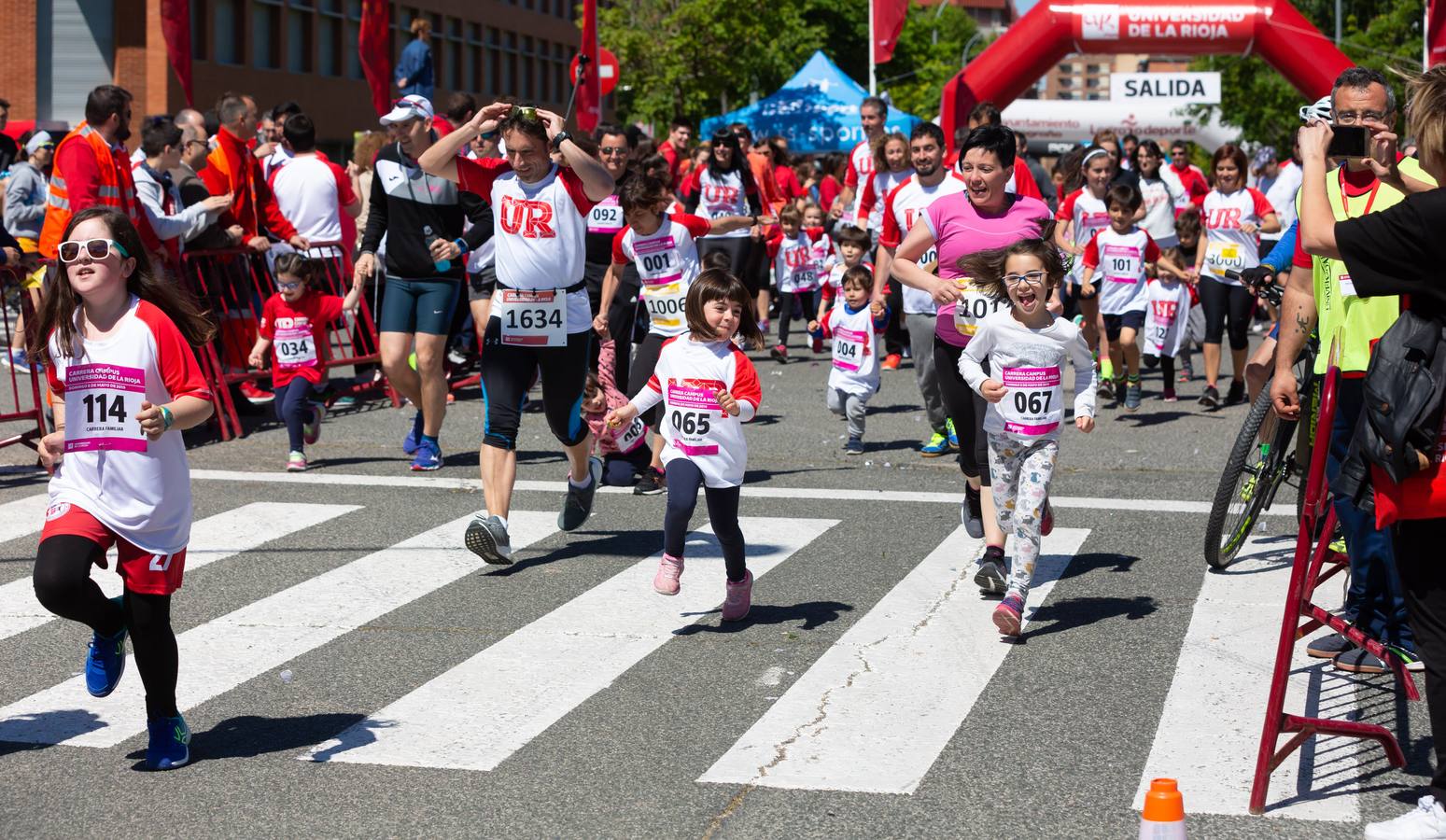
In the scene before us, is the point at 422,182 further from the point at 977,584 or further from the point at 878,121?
the point at 878,121

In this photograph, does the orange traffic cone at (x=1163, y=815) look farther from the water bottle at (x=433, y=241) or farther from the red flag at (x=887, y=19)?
the red flag at (x=887, y=19)

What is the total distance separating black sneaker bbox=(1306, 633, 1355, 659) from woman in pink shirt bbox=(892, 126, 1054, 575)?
1.39m

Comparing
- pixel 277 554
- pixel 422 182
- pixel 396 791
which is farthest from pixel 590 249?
pixel 396 791

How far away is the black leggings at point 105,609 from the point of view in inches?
201

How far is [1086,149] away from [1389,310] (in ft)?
33.0

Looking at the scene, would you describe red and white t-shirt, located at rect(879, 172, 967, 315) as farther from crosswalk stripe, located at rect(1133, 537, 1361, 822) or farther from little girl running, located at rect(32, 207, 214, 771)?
little girl running, located at rect(32, 207, 214, 771)

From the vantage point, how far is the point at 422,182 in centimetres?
1070

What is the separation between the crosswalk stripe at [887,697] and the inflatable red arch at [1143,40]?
12.0 metres

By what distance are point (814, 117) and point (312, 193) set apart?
26.2m

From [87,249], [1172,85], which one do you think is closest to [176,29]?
[87,249]

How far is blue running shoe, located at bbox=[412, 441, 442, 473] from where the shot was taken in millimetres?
11086

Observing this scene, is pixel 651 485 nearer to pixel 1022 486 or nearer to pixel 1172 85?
pixel 1022 486

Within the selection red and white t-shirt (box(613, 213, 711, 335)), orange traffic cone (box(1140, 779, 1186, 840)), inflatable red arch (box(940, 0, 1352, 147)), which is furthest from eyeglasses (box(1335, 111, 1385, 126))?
inflatable red arch (box(940, 0, 1352, 147))

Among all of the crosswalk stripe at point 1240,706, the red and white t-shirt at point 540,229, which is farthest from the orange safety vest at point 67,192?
the crosswalk stripe at point 1240,706
